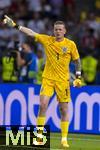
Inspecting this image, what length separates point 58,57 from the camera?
579 inches

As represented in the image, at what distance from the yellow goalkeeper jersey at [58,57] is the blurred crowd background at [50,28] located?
17.7 feet

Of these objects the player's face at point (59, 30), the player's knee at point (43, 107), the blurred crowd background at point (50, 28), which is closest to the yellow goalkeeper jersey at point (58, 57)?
the player's face at point (59, 30)

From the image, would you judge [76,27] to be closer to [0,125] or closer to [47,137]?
[0,125]

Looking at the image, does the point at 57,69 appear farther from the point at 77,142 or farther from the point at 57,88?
the point at 77,142

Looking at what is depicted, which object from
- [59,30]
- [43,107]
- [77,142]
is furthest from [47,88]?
[77,142]

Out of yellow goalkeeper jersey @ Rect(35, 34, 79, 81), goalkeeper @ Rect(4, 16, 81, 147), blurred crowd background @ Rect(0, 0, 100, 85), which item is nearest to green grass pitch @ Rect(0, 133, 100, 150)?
goalkeeper @ Rect(4, 16, 81, 147)

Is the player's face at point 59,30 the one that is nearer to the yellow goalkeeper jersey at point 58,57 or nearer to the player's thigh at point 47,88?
the yellow goalkeeper jersey at point 58,57

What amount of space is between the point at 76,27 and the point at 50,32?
981 mm

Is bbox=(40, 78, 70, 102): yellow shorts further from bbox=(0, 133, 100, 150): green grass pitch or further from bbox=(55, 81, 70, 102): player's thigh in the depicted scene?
bbox=(0, 133, 100, 150): green grass pitch

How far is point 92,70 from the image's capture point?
2222cm

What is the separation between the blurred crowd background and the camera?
20.8 metres

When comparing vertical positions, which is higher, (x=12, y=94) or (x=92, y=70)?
(x=92, y=70)

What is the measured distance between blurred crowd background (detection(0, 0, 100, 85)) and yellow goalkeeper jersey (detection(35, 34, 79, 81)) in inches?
212

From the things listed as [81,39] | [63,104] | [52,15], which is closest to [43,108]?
[63,104]
